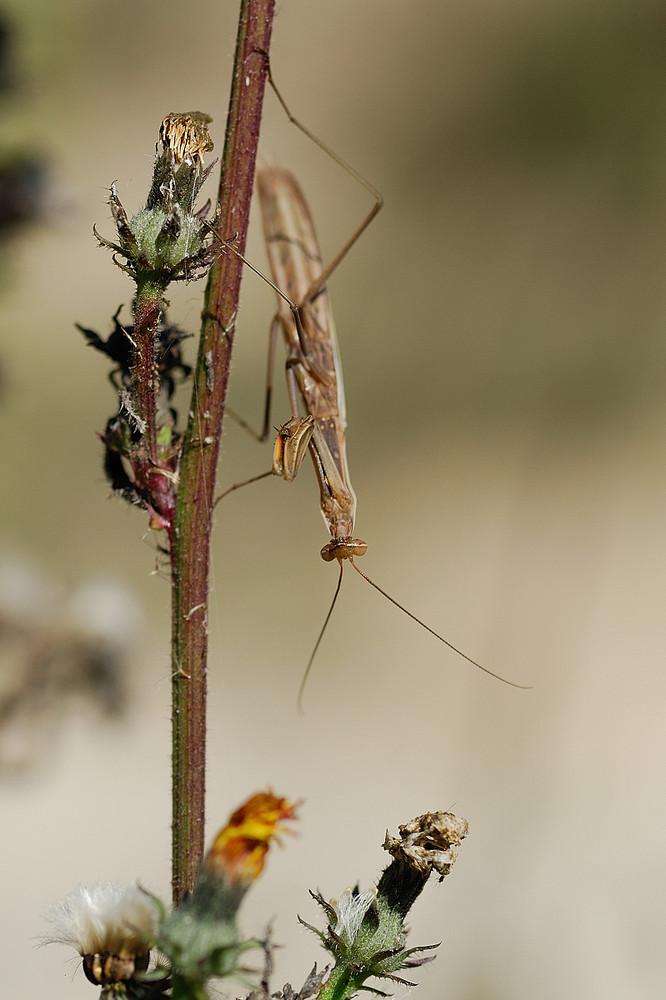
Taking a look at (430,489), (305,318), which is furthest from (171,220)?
(430,489)

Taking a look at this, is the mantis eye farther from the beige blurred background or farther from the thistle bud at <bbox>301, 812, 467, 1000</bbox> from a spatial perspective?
the beige blurred background

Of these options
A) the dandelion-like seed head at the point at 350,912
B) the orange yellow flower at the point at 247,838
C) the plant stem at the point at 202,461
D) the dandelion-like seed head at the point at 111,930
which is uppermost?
the plant stem at the point at 202,461

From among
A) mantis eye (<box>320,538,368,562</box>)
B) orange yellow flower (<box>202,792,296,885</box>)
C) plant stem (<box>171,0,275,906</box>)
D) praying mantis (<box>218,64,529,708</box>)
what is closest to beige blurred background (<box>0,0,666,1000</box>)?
praying mantis (<box>218,64,529,708</box>)

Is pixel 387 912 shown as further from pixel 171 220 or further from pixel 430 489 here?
pixel 430 489

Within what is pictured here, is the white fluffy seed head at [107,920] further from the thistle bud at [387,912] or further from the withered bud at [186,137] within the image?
the withered bud at [186,137]

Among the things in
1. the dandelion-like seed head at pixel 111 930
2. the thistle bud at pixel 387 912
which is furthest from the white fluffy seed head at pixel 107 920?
the thistle bud at pixel 387 912

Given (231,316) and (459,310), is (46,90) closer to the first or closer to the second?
(459,310)

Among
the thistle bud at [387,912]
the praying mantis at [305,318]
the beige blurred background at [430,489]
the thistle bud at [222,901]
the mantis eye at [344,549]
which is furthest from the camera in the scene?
the beige blurred background at [430,489]

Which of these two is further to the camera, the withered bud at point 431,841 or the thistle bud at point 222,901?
the withered bud at point 431,841
